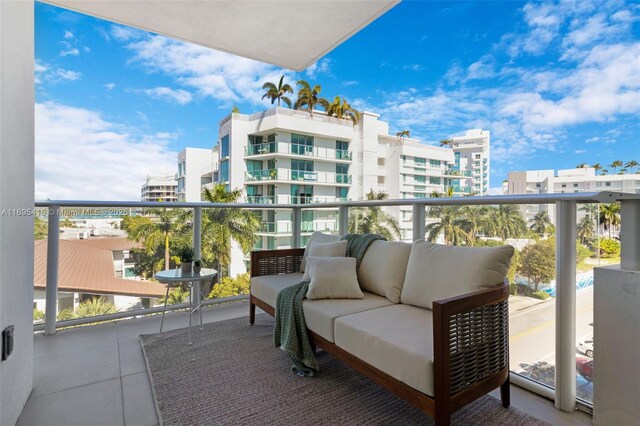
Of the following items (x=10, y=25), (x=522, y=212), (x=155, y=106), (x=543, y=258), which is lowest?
(x=543, y=258)

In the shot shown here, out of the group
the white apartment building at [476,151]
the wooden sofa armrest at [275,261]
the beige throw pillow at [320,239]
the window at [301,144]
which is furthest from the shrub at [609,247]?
the white apartment building at [476,151]

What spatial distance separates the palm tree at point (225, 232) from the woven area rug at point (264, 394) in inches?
55.0

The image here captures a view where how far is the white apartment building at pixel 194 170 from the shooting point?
32594mm

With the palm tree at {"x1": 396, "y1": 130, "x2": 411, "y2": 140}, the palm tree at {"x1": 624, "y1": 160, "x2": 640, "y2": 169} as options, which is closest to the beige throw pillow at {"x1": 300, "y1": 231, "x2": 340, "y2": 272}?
the palm tree at {"x1": 396, "y1": 130, "x2": 411, "y2": 140}

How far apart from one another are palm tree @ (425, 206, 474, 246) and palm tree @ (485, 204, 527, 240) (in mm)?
A: 175

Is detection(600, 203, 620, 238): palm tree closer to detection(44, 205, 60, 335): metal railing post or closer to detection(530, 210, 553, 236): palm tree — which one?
detection(530, 210, 553, 236): palm tree

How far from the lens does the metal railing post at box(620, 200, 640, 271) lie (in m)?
1.56

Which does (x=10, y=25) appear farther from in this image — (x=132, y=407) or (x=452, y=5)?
(x=452, y=5)

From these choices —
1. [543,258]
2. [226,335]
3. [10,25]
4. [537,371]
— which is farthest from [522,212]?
[10,25]

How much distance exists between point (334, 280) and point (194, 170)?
108 ft

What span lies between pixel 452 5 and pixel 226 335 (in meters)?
36.5

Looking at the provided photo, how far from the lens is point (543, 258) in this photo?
213 centimetres

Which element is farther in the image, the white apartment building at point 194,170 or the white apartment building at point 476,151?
the white apartment building at point 476,151

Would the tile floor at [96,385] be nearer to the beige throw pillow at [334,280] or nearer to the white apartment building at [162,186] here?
the beige throw pillow at [334,280]
